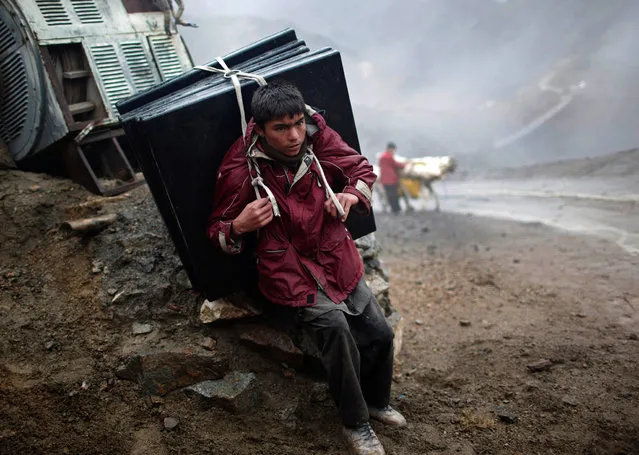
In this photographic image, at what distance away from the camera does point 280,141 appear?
7.45ft

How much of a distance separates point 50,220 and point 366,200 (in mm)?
2562

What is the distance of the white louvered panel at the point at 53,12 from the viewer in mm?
3512

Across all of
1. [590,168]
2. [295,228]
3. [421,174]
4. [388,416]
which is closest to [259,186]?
[295,228]

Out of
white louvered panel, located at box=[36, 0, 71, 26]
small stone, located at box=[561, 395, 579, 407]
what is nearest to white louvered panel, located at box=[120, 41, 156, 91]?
white louvered panel, located at box=[36, 0, 71, 26]

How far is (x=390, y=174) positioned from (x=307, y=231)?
29.1ft

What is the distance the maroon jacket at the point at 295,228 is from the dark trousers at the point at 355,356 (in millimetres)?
171

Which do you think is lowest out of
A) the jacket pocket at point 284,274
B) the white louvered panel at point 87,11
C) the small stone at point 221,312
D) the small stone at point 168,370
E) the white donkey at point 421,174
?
the white donkey at point 421,174

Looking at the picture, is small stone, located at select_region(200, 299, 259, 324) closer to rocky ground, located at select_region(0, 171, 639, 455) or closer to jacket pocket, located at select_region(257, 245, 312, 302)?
rocky ground, located at select_region(0, 171, 639, 455)

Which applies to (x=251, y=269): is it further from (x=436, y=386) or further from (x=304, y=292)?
(x=436, y=386)

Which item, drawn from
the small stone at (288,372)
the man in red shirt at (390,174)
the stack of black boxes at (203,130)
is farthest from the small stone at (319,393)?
the man in red shirt at (390,174)

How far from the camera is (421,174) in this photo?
34.3 feet

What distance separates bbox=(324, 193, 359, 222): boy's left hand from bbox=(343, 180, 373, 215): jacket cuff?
42 millimetres

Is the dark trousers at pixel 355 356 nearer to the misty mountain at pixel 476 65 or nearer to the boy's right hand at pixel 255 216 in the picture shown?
the boy's right hand at pixel 255 216

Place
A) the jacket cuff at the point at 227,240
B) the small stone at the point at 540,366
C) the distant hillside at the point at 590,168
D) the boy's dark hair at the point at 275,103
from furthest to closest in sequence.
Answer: the distant hillside at the point at 590,168, the small stone at the point at 540,366, the jacket cuff at the point at 227,240, the boy's dark hair at the point at 275,103
